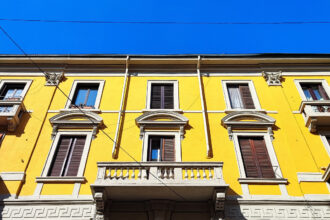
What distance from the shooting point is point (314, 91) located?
1374cm

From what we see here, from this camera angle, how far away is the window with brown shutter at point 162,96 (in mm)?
13125

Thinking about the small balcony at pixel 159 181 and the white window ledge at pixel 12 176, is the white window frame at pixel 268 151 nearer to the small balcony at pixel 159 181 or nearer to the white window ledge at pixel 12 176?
the small balcony at pixel 159 181

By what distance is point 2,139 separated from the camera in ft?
36.9

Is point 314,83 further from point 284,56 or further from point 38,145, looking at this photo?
point 38,145

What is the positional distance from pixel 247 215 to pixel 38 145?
802 centimetres

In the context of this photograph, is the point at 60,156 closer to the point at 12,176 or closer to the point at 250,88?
the point at 12,176

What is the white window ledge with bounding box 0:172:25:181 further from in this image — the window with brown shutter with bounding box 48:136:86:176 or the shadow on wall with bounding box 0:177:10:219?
the window with brown shutter with bounding box 48:136:86:176

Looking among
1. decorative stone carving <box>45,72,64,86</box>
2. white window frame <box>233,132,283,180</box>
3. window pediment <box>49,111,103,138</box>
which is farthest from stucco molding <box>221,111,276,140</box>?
decorative stone carving <box>45,72,64,86</box>

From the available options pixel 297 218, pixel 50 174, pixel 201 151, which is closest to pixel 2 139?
pixel 50 174

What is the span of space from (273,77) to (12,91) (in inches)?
502

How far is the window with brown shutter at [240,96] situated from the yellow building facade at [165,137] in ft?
0.17

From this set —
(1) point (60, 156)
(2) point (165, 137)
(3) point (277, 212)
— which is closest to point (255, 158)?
(3) point (277, 212)

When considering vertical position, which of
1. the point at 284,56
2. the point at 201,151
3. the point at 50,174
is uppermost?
the point at 284,56

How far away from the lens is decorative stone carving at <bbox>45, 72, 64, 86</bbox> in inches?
544
